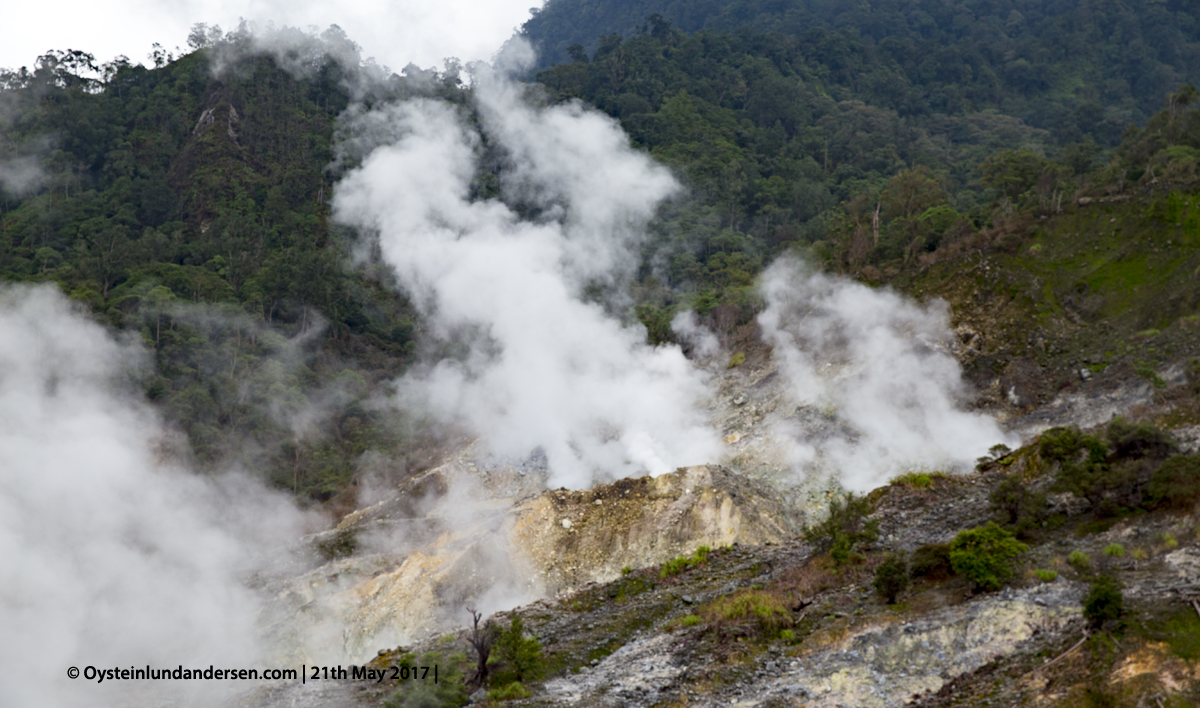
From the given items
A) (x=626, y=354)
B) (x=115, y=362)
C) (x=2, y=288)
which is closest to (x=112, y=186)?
(x=2, y=288)

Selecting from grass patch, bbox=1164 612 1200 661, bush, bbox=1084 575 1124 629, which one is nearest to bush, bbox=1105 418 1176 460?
bush, bbox=1084 575 1124 629

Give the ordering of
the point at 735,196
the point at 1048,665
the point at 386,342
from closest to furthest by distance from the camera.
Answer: the point at 1048,665 → the point at 386,342 → the point at 735,196

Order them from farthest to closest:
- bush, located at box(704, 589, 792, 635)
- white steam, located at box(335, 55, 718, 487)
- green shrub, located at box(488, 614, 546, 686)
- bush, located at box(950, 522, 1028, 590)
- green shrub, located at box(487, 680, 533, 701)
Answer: white steam, located at box(335, 55, 718, 487)
bush, located at box(704, 589, 792, 635)
green shrub, located at box(488, 614, 546, 686)
bush, located at box(950, 522, 1028, 590)
green shrub, located at box(487, 680, 533, 701)

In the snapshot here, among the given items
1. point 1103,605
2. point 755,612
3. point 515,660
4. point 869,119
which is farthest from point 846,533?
point 869,119

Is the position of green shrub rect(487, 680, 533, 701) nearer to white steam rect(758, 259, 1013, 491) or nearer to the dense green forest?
white steam rect(758, 259, 1013, 491)

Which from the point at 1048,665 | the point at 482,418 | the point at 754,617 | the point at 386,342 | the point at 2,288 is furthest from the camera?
the point at 386,342

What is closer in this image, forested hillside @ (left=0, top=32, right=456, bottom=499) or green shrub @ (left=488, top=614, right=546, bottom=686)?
green shrub @ (left=488, top=614, right=546, bottom=686)

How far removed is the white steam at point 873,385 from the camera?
3275 cm

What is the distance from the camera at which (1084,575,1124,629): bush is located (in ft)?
52.0

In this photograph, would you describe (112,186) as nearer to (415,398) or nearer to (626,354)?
(415,398)

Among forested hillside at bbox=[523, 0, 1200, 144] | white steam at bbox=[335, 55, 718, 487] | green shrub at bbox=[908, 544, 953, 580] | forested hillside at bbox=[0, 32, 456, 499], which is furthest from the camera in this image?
forested hillside at bbox=[523, 0, 1200, 144]

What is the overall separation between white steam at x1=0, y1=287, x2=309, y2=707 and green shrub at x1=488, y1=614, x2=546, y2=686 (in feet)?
26.8

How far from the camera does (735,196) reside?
6988cm

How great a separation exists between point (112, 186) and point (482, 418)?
4089 cm
